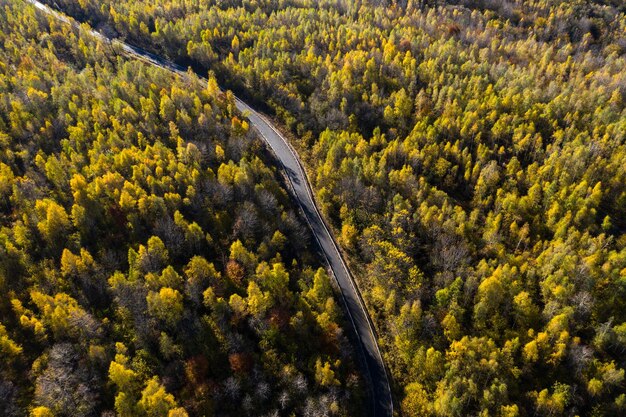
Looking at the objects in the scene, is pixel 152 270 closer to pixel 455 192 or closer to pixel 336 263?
pixel 336 263

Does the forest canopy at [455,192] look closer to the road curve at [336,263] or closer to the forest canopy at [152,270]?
the forest canopy at [152,270]

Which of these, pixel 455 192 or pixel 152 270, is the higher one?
pixel 455 192

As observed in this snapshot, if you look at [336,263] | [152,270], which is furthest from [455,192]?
[152,270]

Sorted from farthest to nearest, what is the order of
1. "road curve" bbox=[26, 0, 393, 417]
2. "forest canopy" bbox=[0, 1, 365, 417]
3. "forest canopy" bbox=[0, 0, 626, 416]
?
"road curve" bbox=[26, 0, 393, 417], "forest canopy" bbox=[0, 0, 626, 416], "forest canopy" bbox=[0, 1, 365, 417]

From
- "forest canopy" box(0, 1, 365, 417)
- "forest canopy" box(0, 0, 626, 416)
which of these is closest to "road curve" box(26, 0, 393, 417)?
"forest canopy" box(0, 0, 626, 416)

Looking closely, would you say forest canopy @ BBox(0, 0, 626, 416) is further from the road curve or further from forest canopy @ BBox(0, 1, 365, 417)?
the road curve

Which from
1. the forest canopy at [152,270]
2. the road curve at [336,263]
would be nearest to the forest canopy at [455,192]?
the forest canopy at [152,270]

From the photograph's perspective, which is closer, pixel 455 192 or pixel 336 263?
pixel 336 263

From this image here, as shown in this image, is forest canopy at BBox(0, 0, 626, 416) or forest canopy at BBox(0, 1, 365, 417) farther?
forest canopy at BBox(0, 0, 626, 416)

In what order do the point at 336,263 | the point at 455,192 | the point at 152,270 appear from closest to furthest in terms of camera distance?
the point at 152,270
the point at 336,263
the point at 455,192
